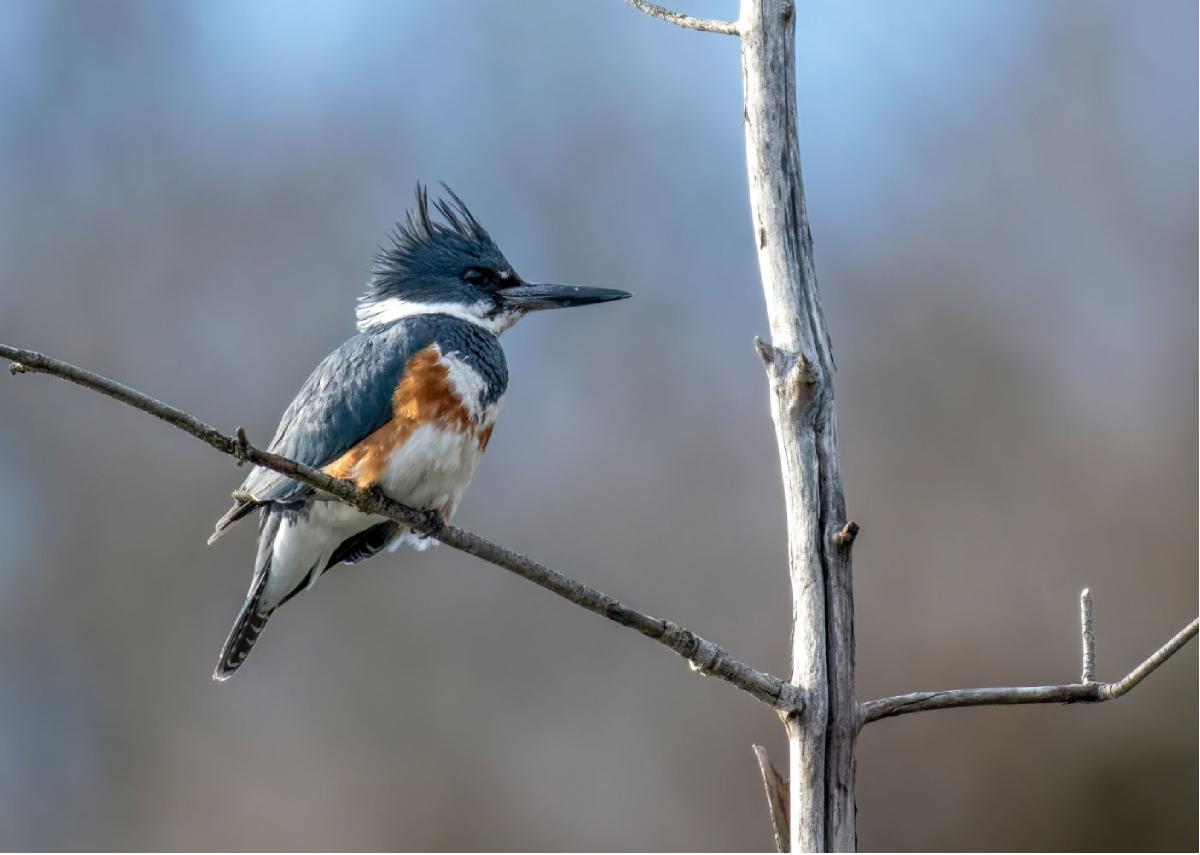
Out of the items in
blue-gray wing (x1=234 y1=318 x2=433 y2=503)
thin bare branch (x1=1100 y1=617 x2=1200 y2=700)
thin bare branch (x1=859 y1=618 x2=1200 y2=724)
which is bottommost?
thin bare branch (x1=859 y1=618 x2=1200 y2=724)

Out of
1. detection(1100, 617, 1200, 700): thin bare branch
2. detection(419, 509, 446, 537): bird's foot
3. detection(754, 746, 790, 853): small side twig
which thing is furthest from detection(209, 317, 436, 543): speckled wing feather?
detection(1100, 617, 1200, 700): thin bare branch

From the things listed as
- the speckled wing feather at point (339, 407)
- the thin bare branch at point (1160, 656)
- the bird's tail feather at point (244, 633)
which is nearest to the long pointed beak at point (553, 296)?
the speckled wing feather at point (339, 407)

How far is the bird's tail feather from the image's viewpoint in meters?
2.80

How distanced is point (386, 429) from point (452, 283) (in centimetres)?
61

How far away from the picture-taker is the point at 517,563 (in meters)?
1.92

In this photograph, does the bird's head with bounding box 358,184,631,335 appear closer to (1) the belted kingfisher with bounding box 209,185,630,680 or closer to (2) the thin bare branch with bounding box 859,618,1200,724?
(1) the belted kingfisher with bounding box 209,185,630,680

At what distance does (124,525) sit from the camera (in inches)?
231

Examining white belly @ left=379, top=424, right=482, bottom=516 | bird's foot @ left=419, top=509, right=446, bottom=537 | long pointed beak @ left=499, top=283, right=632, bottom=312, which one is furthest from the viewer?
long pointed beak @ left=499, top=283, right=632, bottom=312

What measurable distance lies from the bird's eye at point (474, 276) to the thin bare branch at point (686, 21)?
3.25 feet

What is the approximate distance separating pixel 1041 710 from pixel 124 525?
3998 mm

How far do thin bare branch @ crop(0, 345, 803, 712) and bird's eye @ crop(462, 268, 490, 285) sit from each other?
3.66 feet

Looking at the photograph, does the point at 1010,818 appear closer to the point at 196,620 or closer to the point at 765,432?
the point at 765,432

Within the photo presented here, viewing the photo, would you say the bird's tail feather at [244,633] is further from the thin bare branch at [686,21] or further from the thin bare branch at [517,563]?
the thin bare branch at [686,21]

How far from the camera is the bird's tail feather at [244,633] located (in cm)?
280
